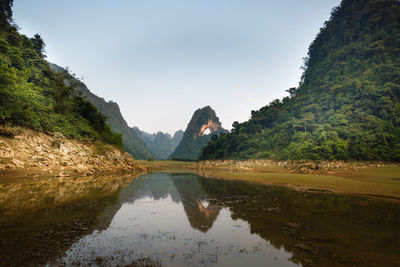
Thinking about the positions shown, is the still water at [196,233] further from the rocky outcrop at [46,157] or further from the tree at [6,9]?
the tree at [6,9]

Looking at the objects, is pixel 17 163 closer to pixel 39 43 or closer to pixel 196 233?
pixel 196 233

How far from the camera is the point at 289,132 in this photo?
6825 cm

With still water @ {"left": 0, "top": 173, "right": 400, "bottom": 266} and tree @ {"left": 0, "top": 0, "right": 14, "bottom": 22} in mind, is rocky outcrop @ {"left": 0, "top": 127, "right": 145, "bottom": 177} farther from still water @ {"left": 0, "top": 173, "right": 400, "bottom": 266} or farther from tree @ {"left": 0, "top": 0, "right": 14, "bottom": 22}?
tree @ {"left": 0, "top": 0, "right": 14, "bottom": 22}

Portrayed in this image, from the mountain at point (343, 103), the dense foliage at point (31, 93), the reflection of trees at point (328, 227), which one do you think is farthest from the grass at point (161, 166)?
the reflection of trees at point (328, 227)

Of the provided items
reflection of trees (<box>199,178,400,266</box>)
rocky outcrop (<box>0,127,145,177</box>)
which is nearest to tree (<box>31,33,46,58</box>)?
rocky outcrop (<box>0,127,145,177</box>)

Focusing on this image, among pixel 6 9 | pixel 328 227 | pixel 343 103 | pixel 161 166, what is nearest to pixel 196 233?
pixel 328 227

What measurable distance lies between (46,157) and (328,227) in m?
30.1

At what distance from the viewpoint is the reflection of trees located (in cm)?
617

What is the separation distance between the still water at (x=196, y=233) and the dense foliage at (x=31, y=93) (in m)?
16.6

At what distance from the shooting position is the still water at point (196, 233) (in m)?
5.86

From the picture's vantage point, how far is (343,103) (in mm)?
57531

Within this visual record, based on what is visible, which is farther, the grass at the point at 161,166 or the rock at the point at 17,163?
the grass at the point at 161,166

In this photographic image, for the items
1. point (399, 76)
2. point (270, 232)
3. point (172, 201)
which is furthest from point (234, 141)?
point (270, 232)

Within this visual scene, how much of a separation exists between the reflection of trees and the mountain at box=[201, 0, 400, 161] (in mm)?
32205
